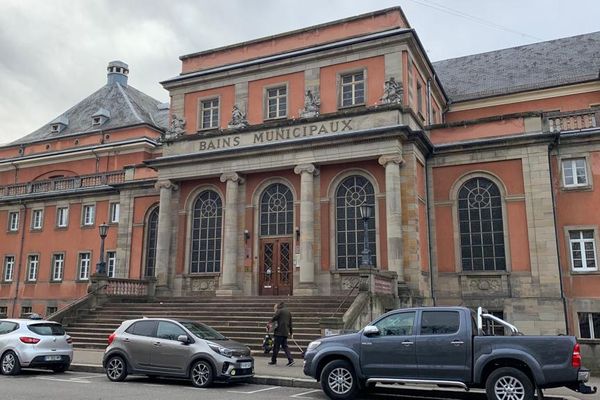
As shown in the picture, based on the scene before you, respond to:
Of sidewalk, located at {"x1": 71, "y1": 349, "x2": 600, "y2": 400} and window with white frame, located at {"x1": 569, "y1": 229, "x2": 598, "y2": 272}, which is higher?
window with white frame, located at {"x1": 569, "y1": 229, "x2": 598, "y2": 272}

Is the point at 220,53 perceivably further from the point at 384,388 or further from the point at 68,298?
the point at 384,388

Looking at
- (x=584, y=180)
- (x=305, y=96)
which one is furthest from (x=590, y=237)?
(x=305, y=96)

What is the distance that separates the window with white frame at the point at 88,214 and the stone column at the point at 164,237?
8.52 metres

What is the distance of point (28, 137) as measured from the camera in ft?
140

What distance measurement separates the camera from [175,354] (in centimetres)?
1251

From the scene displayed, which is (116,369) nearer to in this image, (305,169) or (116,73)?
(305,169)

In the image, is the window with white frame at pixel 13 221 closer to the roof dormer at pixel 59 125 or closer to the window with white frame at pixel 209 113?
the roof dormer at pixel 59 125

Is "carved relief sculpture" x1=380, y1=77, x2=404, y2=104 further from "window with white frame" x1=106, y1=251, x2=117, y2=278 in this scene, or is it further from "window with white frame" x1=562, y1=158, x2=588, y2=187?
"window with white frame" x1=106, y1=251, x2=117, y2=278

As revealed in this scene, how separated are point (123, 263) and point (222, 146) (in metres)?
9.50

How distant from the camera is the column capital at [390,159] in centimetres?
2183

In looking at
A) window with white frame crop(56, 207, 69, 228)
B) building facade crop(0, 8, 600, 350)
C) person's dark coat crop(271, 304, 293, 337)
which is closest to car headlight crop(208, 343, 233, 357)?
person's dark coat crop(271, 304, 293, 337)

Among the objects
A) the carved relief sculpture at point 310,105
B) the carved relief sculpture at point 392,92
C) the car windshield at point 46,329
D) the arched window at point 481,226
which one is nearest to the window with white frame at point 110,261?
the carved relief sculpture at point 310,105

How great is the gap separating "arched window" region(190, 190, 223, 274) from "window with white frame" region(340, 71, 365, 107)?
754 centimetres

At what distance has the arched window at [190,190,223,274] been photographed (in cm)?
2570
